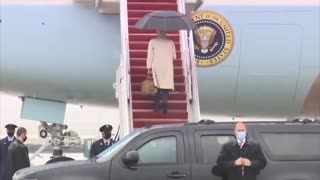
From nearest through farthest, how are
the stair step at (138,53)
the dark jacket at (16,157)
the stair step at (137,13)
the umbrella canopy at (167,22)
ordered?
the dark jacket at (16,157), the umbrella canopy at (167,22), the stair step at (138,53), the stair step at (137,13)

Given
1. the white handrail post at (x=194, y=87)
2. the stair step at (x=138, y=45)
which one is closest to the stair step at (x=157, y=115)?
the white handrail post at (x=194, y=87)

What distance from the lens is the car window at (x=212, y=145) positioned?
820 cm

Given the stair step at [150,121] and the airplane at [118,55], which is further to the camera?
the airplane at [118,55]

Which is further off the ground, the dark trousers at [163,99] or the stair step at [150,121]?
the dark trousers at [163,99]

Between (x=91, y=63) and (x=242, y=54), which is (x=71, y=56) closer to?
(x=91, y=63)

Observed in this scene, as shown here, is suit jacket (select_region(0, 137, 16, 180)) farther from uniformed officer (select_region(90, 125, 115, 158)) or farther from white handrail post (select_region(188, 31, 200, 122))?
white handrail post (select_region(188, 31, 200, 122))

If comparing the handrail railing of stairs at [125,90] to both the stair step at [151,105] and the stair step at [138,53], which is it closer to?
the stair step at [151,105]

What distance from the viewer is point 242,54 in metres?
13.1

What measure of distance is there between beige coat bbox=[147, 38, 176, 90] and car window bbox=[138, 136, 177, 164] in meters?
2.96

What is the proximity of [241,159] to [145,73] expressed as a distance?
4.75 m

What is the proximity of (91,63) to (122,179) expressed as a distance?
16.7 ft

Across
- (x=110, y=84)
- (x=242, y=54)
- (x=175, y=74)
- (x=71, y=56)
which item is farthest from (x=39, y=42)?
(x=242, y=54)

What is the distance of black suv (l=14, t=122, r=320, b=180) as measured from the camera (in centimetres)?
803

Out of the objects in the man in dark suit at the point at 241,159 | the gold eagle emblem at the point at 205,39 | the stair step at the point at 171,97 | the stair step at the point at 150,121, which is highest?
the gold eagle emblem at the point at 205,39
